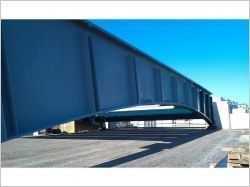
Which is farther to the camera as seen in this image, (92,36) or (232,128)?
(232,128)

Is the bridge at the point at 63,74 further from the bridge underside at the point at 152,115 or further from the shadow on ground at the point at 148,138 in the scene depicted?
the bridge underside at the point at 152,115

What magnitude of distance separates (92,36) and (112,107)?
9.15 ft

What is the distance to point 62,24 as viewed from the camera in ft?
29.9

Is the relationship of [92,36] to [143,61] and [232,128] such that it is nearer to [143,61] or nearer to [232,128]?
[143,61]

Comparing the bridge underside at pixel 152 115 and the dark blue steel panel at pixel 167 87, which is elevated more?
the dark blue steel panel at pixel 167 87

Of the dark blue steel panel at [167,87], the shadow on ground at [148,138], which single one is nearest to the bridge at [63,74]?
the dark blue steel panel at [167,87]

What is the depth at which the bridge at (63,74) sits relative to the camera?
7035 mm

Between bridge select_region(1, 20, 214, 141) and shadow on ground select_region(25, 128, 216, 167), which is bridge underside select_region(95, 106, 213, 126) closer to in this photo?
shadow on ground select_region(25, 128, 216, 167)

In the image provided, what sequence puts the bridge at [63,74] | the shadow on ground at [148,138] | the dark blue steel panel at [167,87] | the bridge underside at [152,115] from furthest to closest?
the bridge underside at [152,115]
the dark blue steel panel at [167,87]
the shadow on ground at [148,138]
the bridge at [63,74]

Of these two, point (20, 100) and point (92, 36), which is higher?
point (92, 36)

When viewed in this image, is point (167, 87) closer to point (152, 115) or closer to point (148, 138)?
point (148, 138)

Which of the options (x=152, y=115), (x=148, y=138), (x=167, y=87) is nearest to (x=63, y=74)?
(x=167, y=87)

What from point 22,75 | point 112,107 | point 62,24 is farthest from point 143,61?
point 22,75

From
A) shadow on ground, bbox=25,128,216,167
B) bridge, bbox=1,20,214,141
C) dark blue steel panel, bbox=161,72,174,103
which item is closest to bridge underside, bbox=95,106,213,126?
shadow on ground, bbox=25,128,216,167
